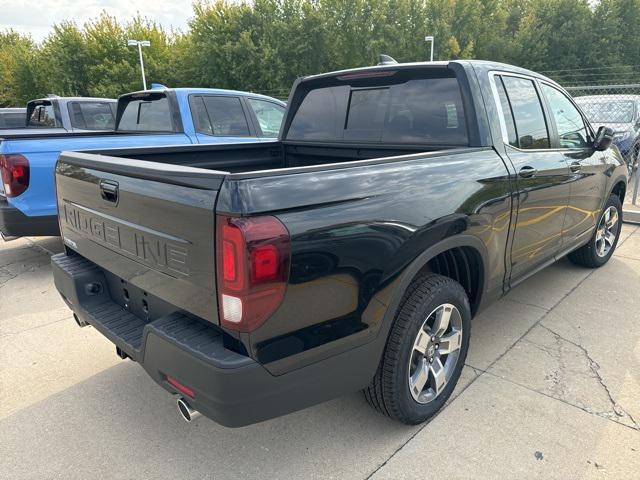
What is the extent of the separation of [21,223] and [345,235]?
412cm

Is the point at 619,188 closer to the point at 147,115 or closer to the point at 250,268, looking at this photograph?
the point at 250,268

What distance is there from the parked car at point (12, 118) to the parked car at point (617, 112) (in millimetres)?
13328

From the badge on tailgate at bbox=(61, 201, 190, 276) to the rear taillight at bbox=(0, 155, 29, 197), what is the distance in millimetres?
2420

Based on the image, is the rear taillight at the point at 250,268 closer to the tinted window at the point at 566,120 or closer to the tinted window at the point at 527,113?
the tinted window at the point at 527,113

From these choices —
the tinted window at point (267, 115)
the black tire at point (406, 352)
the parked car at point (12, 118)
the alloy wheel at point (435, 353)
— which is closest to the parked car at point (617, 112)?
the tinted window at point (267, 115)

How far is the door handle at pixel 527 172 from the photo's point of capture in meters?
2.93

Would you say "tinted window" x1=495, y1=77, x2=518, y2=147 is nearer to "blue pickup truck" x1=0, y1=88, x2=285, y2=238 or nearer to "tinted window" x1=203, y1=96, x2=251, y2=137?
"blue pickup truck" x1=0, y1=88, x2=285, y2=238

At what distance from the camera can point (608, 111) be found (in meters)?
9.73

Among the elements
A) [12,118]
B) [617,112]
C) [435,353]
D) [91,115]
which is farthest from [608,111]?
[12,118]

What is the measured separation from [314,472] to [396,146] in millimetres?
2029

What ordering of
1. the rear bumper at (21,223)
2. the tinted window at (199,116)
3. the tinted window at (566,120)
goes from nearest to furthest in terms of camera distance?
the tinted window at (566,120), the rear bumper at (21,223), the tinted window at (199,116)

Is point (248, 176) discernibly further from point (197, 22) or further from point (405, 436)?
point (197, 22)

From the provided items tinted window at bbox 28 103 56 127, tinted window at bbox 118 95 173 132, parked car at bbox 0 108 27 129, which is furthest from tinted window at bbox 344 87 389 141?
parked car at bbox 0 108 27 129

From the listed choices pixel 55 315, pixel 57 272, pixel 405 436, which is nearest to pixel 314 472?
pixel 405 436
